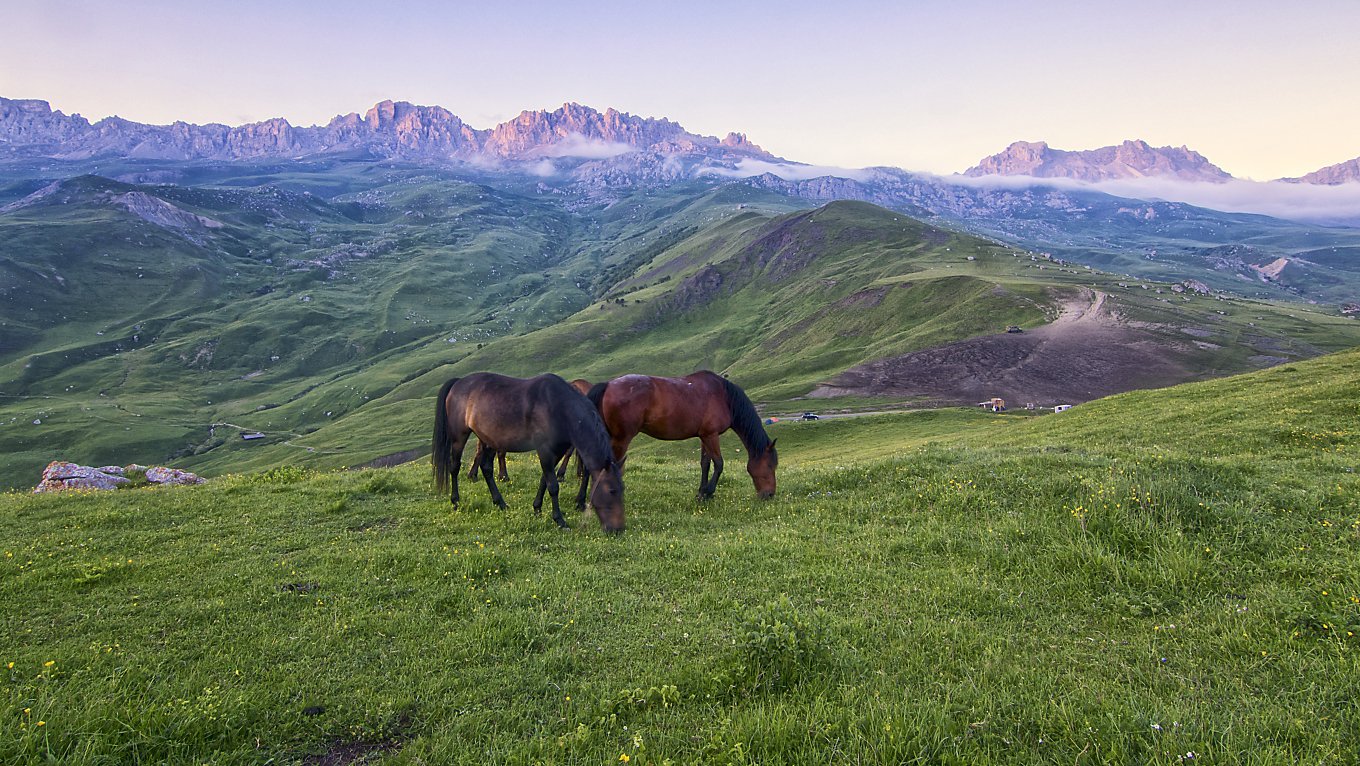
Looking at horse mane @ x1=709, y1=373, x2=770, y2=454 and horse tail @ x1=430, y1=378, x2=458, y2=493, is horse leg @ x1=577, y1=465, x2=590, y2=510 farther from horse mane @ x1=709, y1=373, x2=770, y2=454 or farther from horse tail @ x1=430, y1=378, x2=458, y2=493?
horse mane @ x1=709, y1=373, x2=770, y2=454

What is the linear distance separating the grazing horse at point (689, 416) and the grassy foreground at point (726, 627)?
2519mm

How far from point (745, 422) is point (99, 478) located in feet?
77.8

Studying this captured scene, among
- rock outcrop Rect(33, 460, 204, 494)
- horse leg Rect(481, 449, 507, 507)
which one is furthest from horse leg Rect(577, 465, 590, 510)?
rock outcrop Rect(33, 460, 204, 494)

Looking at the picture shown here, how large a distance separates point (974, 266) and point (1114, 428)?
491ft

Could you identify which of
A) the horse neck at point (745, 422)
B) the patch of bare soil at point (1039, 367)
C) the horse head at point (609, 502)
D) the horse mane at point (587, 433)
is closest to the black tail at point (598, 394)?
the horse mane at point (587, 433)

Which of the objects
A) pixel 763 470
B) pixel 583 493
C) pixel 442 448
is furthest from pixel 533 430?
pixel 763 470

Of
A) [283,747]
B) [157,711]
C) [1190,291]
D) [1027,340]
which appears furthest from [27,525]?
[1190,291]

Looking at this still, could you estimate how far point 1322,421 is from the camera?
22.2 m

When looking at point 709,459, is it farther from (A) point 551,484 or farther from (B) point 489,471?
(B) point 489,471

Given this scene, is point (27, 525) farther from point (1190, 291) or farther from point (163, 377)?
point (163, 377)

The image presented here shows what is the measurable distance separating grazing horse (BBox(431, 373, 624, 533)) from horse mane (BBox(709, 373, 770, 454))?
15.0 ft

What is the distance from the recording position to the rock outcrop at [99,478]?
20812 mm

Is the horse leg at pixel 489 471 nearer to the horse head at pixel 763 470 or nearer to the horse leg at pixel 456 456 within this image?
the horse leg at pixel 456 456

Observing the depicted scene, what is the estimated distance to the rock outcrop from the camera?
819 inches
